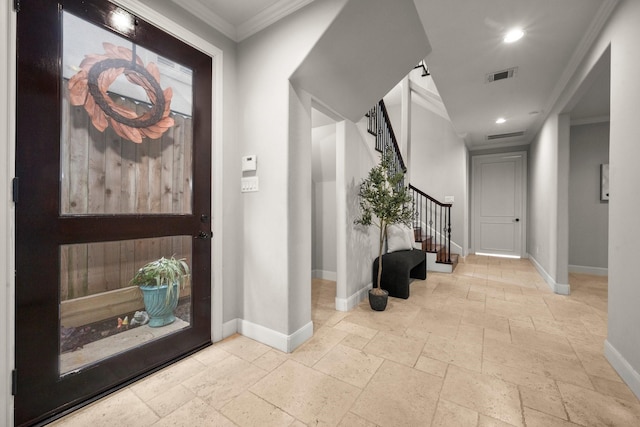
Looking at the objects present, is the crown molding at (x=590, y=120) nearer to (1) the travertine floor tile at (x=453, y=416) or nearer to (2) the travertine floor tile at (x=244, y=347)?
(1) the travertine floor tile at (x=453, y=416)

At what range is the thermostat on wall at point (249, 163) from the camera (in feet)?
6.95

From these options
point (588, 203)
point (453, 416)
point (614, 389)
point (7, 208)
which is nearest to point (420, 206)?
point (588, 203)

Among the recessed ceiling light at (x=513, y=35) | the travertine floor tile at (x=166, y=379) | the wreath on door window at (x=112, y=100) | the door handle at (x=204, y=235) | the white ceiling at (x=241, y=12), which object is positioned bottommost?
the travertine floor tile at (x=166, y=379)

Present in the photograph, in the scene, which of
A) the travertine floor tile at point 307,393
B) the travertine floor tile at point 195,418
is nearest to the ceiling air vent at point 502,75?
the travertine floor tile at point 307,393

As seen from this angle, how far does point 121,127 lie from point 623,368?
11.8 ft

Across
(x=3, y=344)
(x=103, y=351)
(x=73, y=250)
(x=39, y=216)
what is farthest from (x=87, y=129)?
(x=103, y=351)

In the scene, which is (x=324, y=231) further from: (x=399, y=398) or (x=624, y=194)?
(x=624, y=194)

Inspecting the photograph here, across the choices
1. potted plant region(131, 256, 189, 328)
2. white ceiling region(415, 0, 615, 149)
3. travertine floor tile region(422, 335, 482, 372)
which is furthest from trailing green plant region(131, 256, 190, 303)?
white ceiling region(415, 0, 615, 149)

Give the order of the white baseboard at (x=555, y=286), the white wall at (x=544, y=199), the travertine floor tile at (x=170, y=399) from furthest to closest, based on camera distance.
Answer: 1. the white wall at (x=544, y=199)
2. the white baseboard at (x=555, y=286)
3. the travertine floor tile at (x=170, y=399)

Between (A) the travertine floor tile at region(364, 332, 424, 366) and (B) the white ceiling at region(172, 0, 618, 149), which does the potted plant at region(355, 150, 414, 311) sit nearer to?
(A) the travertine floor tile at region(364, 332, 424, 366)

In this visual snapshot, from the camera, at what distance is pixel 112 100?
1.58 meters

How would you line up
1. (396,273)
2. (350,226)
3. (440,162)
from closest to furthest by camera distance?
(350,226) < (396,273) < (440,162)

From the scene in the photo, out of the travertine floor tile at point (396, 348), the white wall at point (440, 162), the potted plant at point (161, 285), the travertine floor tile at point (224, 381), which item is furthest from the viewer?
the white wall at point (440, 162)

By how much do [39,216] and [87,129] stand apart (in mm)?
546
